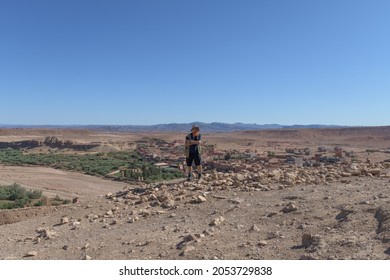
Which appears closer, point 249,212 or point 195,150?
point 249,212

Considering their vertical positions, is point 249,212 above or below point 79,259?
above

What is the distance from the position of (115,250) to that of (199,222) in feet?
5.40

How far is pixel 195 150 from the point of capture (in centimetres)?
970

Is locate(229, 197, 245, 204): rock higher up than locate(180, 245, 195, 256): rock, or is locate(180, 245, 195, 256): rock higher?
locate(229, 197, 245, 204): rock

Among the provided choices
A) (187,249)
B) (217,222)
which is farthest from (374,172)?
(187,249)

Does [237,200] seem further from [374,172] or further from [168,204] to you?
[374,172]

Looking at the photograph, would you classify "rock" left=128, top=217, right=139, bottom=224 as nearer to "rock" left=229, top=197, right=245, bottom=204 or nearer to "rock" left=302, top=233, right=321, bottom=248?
"rock" left=229, top=197, right=245, bottom=204

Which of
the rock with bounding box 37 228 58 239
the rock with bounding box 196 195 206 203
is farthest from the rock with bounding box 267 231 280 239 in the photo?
the rock with bounding box 37 228 58 239

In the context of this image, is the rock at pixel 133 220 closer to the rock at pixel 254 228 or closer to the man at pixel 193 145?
the rock at pixel 254 228

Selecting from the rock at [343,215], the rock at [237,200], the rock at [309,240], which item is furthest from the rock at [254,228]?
the rock at [237,200]

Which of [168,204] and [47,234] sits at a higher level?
[168,204]

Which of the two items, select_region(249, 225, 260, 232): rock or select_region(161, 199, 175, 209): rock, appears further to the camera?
select_region(161, 199, 175, 209): rock
